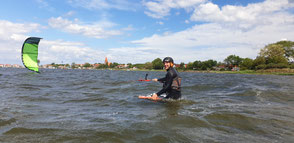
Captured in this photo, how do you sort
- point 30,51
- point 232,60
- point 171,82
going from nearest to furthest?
point 171,82 < point 30,51 < point 232,60

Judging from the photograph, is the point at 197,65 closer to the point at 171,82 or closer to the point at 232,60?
the point at 232,60

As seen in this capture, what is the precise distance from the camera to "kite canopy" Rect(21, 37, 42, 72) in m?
22.5

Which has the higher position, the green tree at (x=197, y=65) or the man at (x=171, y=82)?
the green tree at (x=197, y=65)

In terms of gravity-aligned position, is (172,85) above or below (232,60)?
below

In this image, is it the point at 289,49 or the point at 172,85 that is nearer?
the point at 172,85

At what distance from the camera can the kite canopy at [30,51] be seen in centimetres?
2249

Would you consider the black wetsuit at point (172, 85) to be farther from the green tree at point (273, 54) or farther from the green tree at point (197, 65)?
the green tree at point (197, 65)

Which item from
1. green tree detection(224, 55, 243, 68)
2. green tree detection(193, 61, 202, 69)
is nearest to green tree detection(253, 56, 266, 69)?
green tree detection(224, 55, 243, 68)

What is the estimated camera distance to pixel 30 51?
23156 millimetres

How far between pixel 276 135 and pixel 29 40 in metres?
26.6

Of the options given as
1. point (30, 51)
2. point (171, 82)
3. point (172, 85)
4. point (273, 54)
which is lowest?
point (172, 85)

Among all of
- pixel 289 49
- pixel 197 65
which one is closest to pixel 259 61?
pixel 289 49

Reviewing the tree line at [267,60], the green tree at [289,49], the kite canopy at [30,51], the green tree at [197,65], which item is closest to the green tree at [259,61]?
the tree line at [267,60]

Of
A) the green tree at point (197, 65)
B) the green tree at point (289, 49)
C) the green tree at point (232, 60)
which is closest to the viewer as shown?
the green tree at point (289, 49)
